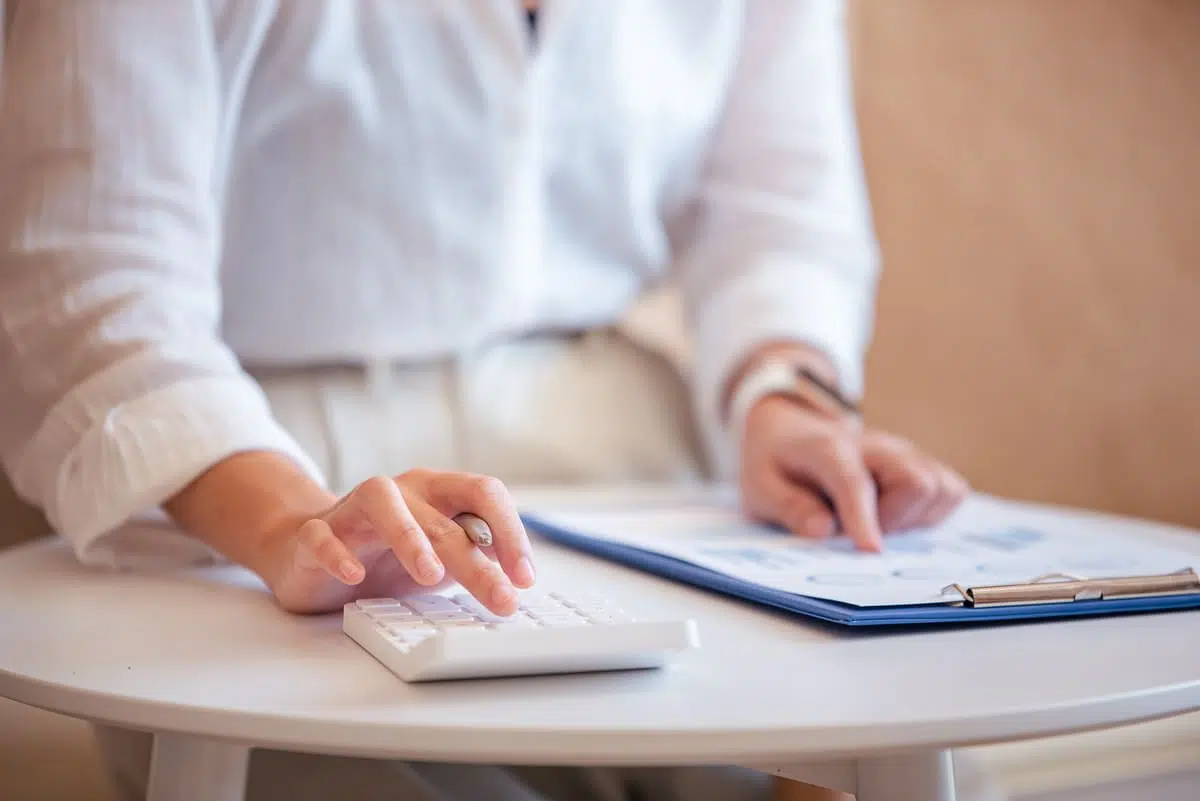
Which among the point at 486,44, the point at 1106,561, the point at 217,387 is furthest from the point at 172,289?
the point at 1106,561

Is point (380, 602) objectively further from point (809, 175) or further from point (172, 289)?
point (809, 175)

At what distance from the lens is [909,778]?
38cm

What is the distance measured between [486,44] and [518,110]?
0.05 m

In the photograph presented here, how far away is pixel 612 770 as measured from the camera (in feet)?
2.12

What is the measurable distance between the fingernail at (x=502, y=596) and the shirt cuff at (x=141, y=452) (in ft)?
0.61

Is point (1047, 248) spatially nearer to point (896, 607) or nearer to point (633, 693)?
point (896, 607)

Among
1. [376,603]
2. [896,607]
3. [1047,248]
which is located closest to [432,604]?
[376,603]

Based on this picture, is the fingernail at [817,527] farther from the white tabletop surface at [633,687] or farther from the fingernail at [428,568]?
the fingernail at [428,568]

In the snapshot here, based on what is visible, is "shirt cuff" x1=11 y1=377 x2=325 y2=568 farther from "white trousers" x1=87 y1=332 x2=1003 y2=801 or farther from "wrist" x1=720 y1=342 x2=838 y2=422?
"wrist" x1=720 y1=342 x2=838 y2=422

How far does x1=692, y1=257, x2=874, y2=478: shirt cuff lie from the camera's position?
0.89m

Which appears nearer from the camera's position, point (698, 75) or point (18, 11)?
point (18, 11)

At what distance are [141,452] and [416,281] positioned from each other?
0.31 metres

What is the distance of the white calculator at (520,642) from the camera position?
→ 365mm

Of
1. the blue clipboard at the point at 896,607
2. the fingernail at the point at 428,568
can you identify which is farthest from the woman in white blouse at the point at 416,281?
the blue clipboard at the point at 896,607
